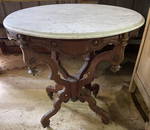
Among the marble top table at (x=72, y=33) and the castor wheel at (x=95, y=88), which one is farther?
the castor wheel at (x=95, y=88)

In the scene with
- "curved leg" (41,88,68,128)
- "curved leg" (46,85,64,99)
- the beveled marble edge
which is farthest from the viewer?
"curved leg" (46,85,64,99)

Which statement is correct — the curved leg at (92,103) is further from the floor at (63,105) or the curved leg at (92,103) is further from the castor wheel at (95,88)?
the castor wheel at (95,88)

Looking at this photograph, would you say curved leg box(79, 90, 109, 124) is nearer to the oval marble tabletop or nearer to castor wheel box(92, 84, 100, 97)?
castor wheel box(92, 84, 100, 97)

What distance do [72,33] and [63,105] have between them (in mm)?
812

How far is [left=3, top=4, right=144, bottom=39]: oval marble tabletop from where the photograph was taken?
31.1 inches

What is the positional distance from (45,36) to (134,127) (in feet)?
3.07

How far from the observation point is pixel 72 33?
2.54ft

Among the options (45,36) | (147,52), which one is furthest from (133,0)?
(45,36)

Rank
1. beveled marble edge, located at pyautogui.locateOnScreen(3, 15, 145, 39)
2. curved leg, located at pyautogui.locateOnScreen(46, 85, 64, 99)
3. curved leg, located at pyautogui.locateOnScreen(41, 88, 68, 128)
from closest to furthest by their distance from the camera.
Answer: beveled marble edge, located at pyautogui.locateOnScreen(3, 15, 145, 39) → curved leg, located at pyautogui.locateOnScreen(41, 88, 68, 128) → curved leg, located at pyautogui.locateOnScreen(46, 85, 64, 99)

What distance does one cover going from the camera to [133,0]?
185cm

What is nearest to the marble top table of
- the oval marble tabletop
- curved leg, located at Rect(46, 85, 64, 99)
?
the oval marble tabletop

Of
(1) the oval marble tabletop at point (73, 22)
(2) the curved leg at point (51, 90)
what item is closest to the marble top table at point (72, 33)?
(1) the oval marble tabletop at point (73, 22)

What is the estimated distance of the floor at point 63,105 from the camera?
124 centimetres

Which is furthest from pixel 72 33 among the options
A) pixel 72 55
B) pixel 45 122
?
pixel 45 122
